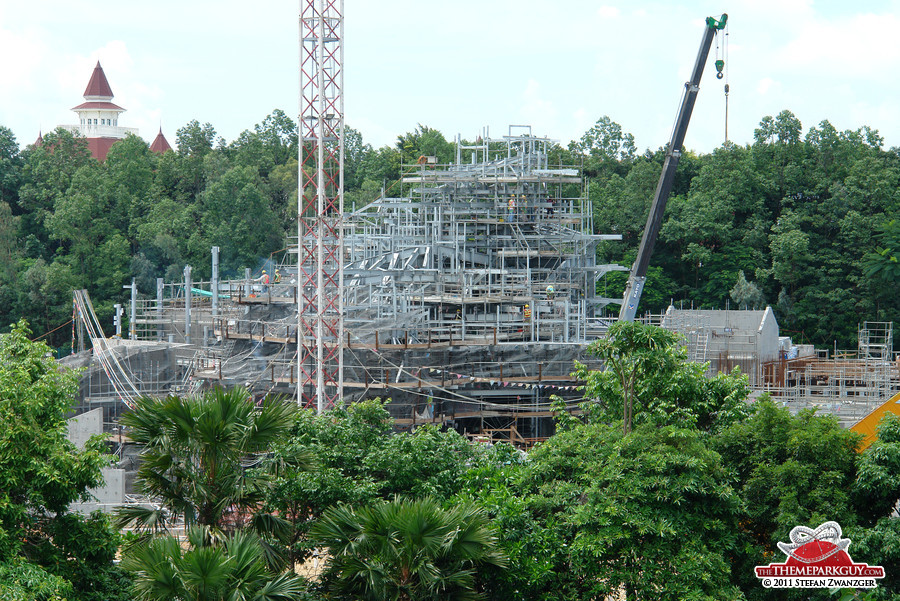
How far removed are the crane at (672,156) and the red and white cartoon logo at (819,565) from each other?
973 inches

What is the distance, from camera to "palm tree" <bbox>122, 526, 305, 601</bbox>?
13.9m

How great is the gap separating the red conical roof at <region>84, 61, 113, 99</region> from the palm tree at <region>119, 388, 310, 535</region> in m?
86.8

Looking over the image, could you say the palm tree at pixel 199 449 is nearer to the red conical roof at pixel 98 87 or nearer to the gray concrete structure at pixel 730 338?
the gray concrete structure at pixel 730 338

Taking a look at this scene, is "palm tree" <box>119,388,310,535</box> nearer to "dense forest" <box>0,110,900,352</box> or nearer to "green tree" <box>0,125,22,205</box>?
"dense forest" <box>0,110,900,352</box>

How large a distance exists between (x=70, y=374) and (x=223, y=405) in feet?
10.5

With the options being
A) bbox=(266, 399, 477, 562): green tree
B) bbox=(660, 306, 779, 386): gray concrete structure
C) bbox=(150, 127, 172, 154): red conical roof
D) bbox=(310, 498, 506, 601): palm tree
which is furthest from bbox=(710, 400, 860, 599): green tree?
bbox=(150, 127, 172, 154): red conical roof

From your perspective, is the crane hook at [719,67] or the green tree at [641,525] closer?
the green tree at [641,525]

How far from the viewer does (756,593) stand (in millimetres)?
17266

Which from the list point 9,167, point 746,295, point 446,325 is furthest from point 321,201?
point 9,167

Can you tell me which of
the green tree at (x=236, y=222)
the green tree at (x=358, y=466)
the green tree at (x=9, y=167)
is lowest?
the green tree at (x=358, y=466)

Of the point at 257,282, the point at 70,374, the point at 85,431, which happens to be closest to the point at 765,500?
the point at 70,374

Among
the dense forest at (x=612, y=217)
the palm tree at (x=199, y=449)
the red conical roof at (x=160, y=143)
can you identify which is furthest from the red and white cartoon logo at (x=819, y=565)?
the red conical roof at (x=160, y=143)

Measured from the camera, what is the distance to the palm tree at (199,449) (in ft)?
50.9

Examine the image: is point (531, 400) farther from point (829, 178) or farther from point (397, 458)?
point (829, 178)
